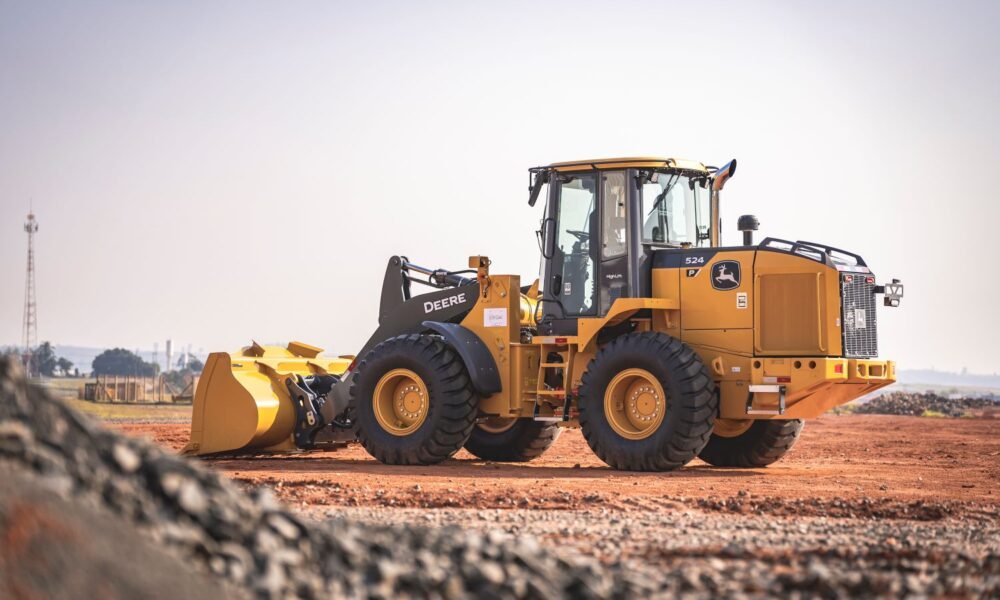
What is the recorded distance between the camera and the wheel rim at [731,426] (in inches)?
638

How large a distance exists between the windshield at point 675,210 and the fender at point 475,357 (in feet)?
7.77

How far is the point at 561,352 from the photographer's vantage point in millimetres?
16062

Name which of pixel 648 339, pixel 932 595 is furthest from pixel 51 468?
pixel 648 339

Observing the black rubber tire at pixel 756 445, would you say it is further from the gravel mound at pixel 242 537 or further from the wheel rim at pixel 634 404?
the gravel mound at pixel 242 537

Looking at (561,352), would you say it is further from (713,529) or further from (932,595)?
(932,595)

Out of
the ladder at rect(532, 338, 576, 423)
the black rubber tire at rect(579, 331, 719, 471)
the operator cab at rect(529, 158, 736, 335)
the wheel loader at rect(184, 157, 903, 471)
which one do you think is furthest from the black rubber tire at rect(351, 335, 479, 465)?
the black rubber tire at rect(579, 331, 719, 471)

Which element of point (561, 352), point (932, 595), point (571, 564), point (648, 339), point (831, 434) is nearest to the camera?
point (571, 564)

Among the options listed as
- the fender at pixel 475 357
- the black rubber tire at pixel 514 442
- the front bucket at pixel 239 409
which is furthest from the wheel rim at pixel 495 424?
the front bucket at pixel 239 409

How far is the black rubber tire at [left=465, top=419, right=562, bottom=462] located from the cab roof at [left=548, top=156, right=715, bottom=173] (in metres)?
3.58

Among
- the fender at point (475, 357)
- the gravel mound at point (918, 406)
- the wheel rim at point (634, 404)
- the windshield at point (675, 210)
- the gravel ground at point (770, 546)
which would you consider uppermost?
the windshield at point (675, 210)

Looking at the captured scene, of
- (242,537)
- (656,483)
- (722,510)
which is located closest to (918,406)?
(656,483)

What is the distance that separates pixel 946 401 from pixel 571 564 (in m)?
39.5

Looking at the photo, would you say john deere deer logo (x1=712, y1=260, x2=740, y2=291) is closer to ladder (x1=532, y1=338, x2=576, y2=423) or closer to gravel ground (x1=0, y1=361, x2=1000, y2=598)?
ladder (x1=532, y1=338, x2=576, y2=423)

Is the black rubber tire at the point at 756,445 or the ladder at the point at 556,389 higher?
the ladder at the point at 556,389
